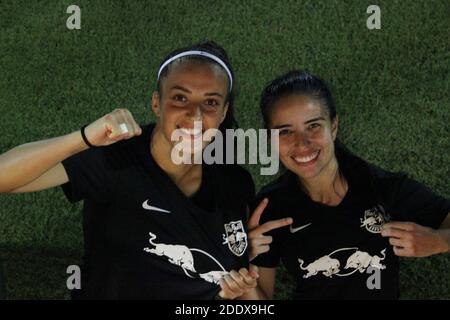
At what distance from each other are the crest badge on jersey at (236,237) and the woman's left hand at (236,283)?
0.06 metres

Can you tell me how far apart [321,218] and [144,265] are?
1.77 feet

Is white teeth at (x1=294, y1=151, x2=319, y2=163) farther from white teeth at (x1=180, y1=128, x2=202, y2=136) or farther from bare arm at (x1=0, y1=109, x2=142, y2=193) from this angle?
bare arm at (x1=0, y1=109, x2=142, y2=193)

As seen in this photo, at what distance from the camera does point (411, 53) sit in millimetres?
2184

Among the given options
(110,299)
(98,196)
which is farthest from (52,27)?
(110,299)

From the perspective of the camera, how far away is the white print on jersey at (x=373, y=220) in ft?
5.32

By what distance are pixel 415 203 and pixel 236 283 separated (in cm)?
58

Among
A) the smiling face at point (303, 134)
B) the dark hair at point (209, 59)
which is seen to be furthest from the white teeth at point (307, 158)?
the dark hair at point (209, 59)

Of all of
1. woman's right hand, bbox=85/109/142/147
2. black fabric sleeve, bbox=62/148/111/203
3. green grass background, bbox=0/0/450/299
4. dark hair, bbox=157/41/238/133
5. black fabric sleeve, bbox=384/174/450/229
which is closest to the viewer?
woman's right hand, bbox=85/109/142/147

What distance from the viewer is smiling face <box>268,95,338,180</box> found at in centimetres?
157

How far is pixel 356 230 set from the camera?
1.62 m

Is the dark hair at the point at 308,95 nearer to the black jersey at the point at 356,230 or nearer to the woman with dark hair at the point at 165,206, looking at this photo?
the black jersey at the point at 356,230

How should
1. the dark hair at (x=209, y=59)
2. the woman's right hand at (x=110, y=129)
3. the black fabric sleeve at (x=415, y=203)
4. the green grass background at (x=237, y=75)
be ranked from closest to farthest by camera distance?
the woman's right hand at (x=110, y=129), the dark hair at (x=209, y=59), the black fabric sleeve at (x=415, y=203), the green grass background at (x=237, y=75)

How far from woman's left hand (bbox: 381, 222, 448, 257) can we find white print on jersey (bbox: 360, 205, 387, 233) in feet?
0.10

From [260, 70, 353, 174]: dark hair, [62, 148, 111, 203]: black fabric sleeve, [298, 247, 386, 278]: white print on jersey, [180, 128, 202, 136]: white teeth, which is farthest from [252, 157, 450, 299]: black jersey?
[62, 148, 111, 203]: black fabric sleeve
